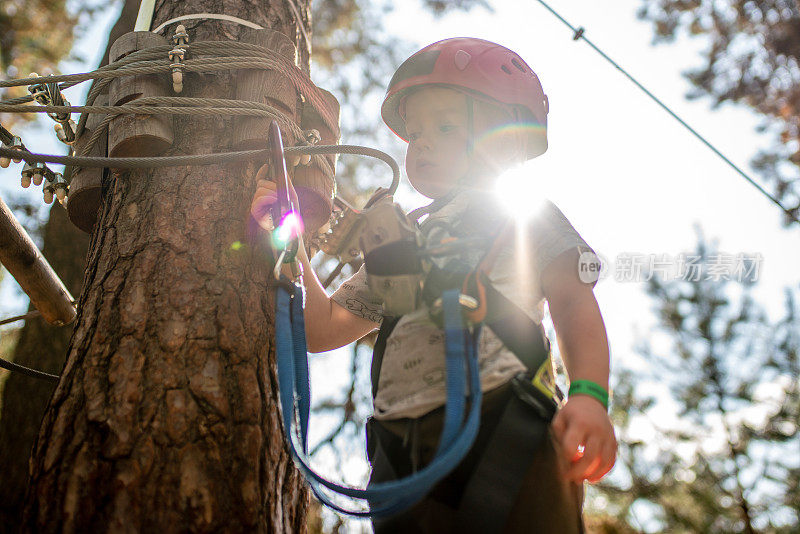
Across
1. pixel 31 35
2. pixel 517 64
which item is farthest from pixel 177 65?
pixel 31 35

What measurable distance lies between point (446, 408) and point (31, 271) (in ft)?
6.80

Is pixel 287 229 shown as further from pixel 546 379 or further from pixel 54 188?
pixel 54 188

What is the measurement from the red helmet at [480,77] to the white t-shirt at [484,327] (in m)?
0.40

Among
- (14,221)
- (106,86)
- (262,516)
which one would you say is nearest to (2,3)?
(14,221)

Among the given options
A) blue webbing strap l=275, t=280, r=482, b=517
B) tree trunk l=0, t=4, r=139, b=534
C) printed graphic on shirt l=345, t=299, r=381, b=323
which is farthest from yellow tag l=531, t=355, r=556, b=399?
tree trunk l=0, t=4, r=139, b=534

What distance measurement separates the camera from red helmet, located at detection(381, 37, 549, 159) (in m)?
1.70

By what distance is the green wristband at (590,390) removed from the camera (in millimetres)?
1188

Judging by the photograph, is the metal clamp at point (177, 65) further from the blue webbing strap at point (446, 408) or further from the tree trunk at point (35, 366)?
the tree trunk at point (35, 366)

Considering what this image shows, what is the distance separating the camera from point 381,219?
135cm

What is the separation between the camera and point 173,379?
1231 mm

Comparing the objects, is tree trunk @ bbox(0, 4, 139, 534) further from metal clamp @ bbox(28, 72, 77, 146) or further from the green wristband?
the green wristband

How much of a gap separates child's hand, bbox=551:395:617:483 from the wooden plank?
6.73 feet

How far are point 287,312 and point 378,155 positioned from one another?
61 centimetres

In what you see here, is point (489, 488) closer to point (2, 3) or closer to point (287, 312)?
point (287, 312)
